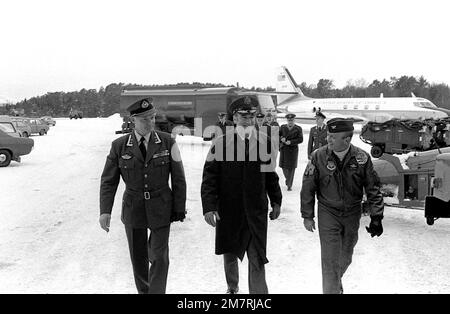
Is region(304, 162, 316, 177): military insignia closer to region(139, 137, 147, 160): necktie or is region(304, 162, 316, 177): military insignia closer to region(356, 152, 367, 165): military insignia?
region(356, 152, 367, 165): military insignia

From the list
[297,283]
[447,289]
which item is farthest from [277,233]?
[447,289]

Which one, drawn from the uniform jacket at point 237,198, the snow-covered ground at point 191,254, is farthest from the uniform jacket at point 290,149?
the uniform jacket at point 237,198

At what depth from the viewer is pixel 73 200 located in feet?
34.3

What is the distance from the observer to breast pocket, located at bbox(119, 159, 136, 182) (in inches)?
181

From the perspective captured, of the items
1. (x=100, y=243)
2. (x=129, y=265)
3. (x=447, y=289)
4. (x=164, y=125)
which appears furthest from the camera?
(x=164, y=125)

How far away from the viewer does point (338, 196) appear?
4.55 meters

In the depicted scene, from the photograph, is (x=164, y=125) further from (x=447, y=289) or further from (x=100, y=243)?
(x=447, y=289)

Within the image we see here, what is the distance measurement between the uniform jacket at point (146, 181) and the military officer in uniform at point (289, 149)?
691 cm

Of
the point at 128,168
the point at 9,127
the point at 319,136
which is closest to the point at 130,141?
the point at 128,168

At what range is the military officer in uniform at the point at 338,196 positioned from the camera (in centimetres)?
455

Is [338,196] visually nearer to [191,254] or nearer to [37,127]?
[191,254]

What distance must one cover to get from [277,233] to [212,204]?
3202mm

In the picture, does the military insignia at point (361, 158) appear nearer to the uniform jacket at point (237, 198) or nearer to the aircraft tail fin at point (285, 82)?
the uniform jacket at point (237, 198)

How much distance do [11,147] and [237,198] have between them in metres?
14.8
